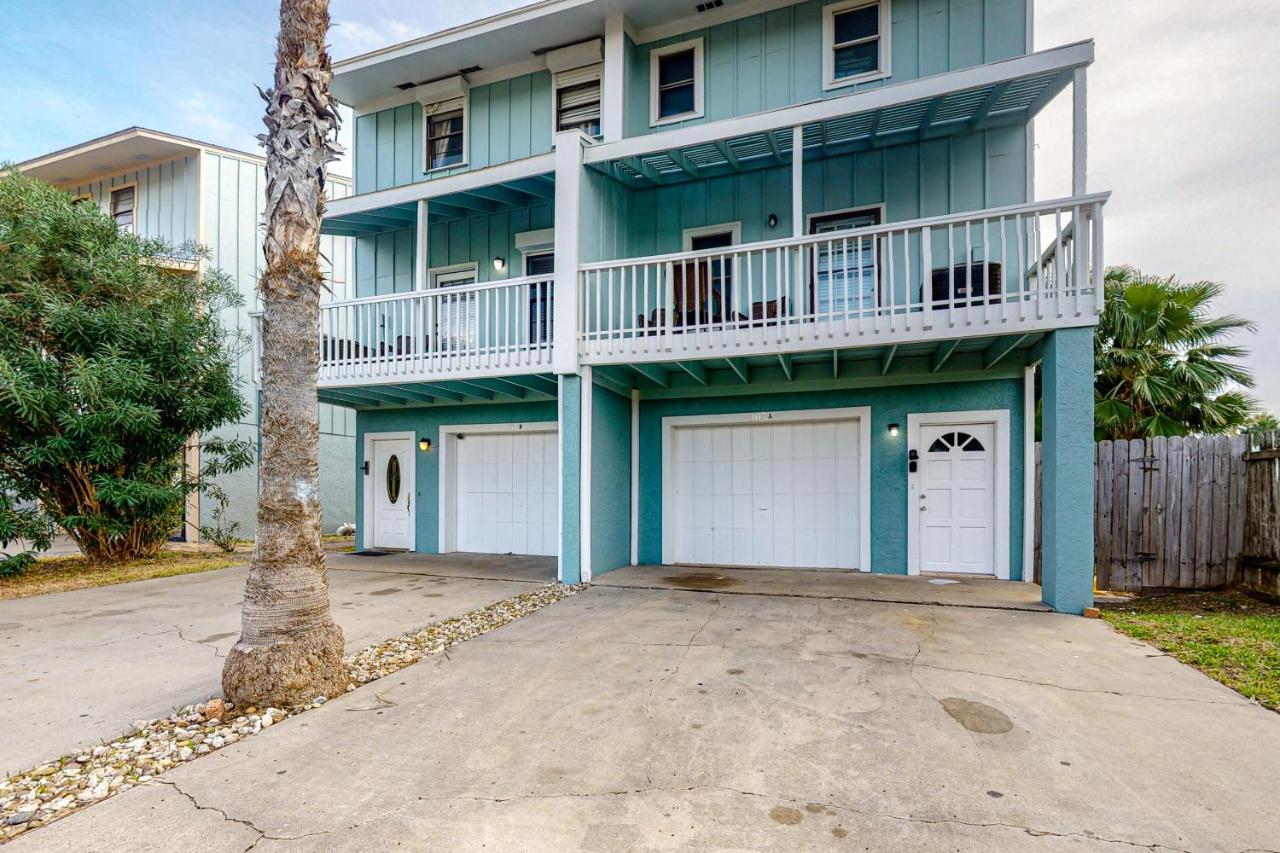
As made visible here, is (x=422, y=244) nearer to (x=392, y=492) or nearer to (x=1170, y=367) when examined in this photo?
(x=392, y=492)

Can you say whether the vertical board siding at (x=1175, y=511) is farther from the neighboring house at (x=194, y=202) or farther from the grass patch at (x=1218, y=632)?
the neighboring house at (x=194, y=202)

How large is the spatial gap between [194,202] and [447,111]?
648 centimetres

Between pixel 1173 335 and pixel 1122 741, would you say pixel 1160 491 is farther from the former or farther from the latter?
pixel 1122 741

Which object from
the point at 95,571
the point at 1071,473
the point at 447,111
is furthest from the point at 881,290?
the point at 95,571

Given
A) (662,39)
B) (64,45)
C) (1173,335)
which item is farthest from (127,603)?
(1173,335)

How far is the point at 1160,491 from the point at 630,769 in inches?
273

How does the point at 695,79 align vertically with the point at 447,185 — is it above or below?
above

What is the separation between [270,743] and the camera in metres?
3.11

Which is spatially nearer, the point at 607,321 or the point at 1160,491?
the point at 1160,491

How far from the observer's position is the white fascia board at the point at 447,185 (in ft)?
25.4

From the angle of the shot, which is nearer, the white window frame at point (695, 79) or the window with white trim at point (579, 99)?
the white window frame at point (695, 79)

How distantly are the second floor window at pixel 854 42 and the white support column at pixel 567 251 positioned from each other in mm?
3435

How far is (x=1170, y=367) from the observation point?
27.3ft

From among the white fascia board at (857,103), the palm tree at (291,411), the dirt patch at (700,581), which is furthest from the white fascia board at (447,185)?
the dirt patch at (700,581)
